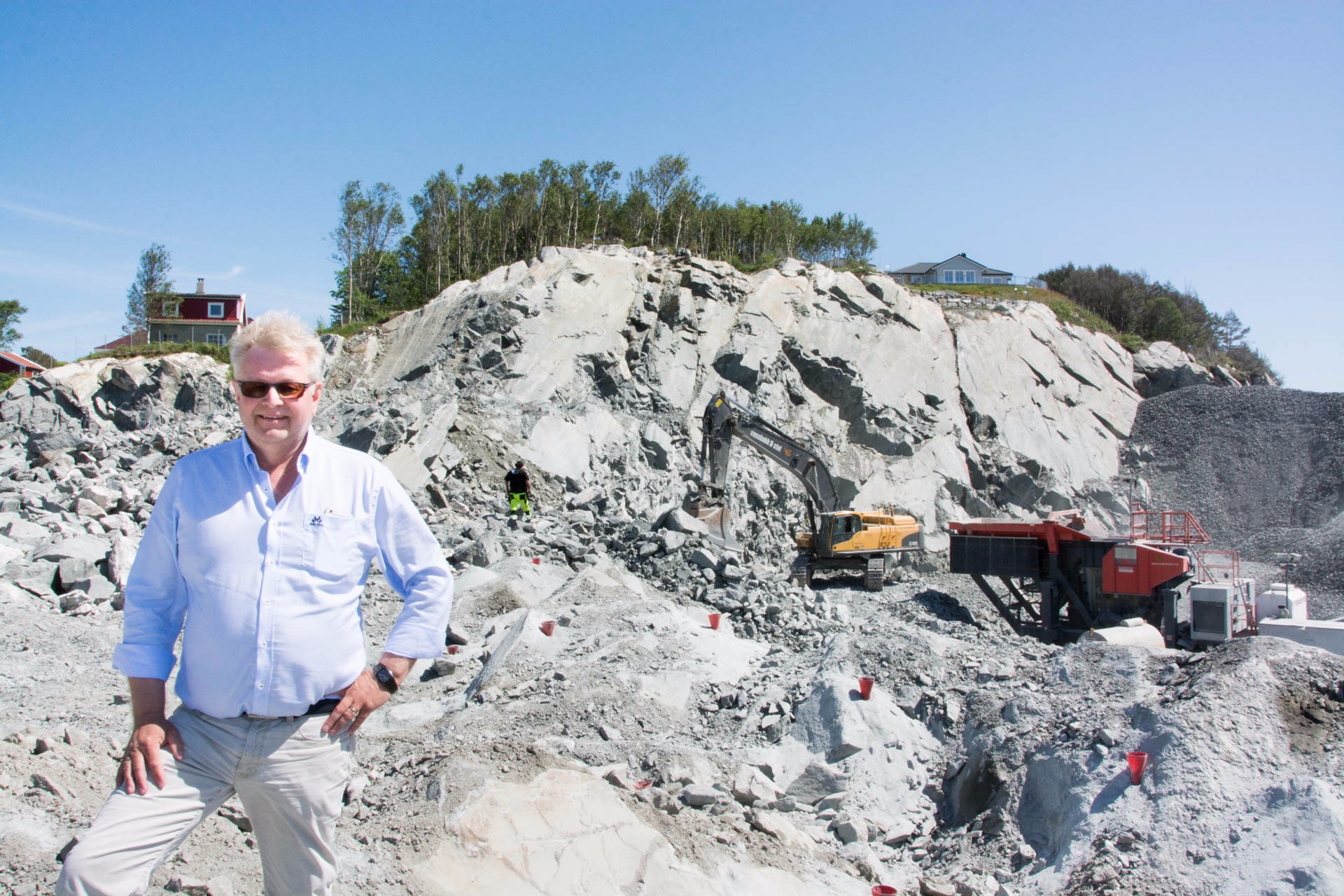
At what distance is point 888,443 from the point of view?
885 inches

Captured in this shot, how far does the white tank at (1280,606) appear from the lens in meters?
11.2

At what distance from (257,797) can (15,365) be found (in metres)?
38.4

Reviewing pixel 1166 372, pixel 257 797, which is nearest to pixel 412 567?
pixel 257 797

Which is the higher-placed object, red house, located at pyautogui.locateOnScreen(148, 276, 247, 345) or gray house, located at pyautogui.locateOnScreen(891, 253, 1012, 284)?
gray house, located at pyautogui.locateOnScreen(891, 253, 1012, 284)

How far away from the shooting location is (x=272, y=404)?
249 cm

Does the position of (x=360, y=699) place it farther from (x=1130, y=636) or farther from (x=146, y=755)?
(x=1130, y=636)

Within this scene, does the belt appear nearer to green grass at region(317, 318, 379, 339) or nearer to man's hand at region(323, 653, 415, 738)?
man's hand at region(323, 653, 415, 738)

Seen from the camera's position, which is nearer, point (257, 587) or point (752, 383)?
point (257, 587)

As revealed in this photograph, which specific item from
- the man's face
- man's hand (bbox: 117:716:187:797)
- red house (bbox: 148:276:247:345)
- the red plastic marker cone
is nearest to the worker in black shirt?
the red plastic marker cone

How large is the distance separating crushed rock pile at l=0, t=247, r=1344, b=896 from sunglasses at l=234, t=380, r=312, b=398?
2.55 meters

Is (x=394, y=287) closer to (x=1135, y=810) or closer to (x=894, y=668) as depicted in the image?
(x=894, y=668)

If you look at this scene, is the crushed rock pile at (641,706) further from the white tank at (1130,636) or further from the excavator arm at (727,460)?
the excavator arm at (727,460)

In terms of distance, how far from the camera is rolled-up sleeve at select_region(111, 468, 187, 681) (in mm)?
2393

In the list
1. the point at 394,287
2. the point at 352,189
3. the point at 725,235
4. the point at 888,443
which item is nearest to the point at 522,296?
the point at 888,443
